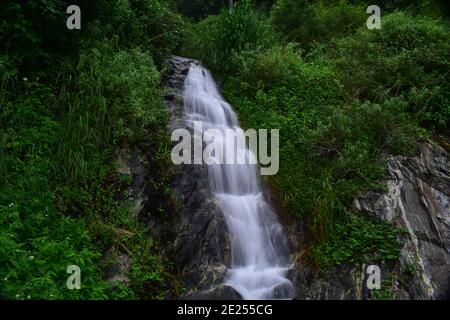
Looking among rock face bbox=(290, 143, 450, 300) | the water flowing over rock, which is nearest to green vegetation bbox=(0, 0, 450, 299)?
rock face bbox=(290, 143, 450, 300)

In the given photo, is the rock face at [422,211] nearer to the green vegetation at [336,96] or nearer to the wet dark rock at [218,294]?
the green vegetation at [336,96]

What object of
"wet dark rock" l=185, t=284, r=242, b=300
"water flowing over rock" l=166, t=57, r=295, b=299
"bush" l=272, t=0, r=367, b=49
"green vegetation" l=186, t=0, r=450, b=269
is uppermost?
"bush" l=272, t=0, r=367, b=49

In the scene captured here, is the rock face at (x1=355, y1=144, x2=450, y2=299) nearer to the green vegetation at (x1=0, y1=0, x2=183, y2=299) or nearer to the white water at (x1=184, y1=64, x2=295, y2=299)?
the white water at (x1=184, y1=64, x2=295, y2=299)

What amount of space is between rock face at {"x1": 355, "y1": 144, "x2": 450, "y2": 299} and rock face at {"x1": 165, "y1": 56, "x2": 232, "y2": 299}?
8.04ft

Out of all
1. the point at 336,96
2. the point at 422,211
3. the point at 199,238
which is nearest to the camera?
the point at 199,238

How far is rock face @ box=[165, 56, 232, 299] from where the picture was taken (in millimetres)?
6512

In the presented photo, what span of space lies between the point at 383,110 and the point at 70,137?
5957 millimetres

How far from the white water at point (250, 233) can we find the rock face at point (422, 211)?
1.57 meters

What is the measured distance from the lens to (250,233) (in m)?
7.40

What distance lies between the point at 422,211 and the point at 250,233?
9.49ft

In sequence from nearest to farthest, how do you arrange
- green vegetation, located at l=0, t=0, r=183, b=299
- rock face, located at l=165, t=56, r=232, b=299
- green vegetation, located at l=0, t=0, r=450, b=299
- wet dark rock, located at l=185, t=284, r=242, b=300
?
green vegetation, located at l=0, t=0, r=183, b=299
wet dark rock, located at l=185, t=284, r=242, b=300
green vegetation, located at l=0, t=0, r=450, b=299
rock face, located at l=165, t=56, r=232, b=299

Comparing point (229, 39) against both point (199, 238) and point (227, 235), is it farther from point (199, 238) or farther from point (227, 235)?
point (199, 238)

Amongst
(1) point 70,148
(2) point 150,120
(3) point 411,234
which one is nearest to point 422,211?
(3) point 411,234

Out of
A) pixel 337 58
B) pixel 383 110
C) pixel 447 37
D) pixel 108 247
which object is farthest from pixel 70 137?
pixel 447 37
